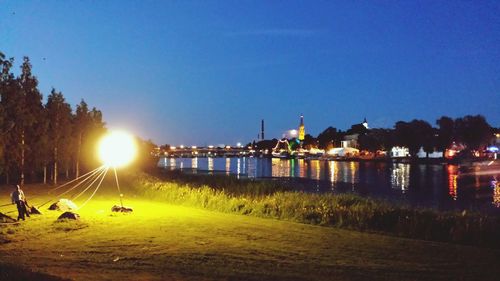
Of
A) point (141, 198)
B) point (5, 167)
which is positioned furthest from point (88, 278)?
point (5, 167)

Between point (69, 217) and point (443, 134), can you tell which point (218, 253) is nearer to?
point (69, 217)

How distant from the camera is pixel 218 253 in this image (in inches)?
552

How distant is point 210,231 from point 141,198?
13829 millimetres

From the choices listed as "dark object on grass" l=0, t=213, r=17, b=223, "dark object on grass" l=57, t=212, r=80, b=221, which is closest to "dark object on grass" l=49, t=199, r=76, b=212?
"dark object on grass" l=57, t=212, r=80, b=221

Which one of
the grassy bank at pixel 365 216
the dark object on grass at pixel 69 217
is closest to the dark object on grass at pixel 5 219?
the dark object on grass at pixel 69 217

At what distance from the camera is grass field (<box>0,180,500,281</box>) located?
11.7 meters

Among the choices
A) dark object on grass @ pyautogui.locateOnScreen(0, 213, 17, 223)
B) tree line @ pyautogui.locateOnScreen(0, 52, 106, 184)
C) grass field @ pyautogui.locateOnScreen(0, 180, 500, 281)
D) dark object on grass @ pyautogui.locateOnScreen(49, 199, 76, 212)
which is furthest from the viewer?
tree line @ pyautogui.locateOnScreen(0, 52, 106, 184)

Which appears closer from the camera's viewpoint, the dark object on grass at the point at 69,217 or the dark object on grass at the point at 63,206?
the dark object on grass at the point at 69,217

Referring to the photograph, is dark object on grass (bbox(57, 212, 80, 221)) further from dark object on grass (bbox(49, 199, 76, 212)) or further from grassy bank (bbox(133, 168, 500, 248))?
grassy bank (bbox(133, 168, 500, 248))

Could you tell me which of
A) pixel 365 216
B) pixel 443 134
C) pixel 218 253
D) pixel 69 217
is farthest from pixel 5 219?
pixel 443 134

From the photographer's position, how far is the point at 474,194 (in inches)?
2120

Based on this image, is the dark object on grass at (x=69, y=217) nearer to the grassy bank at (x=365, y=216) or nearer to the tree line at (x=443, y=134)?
the grassy bank at (x=365, y=216)

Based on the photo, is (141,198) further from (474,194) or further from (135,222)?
(474,194)

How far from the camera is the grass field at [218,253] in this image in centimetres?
1169
